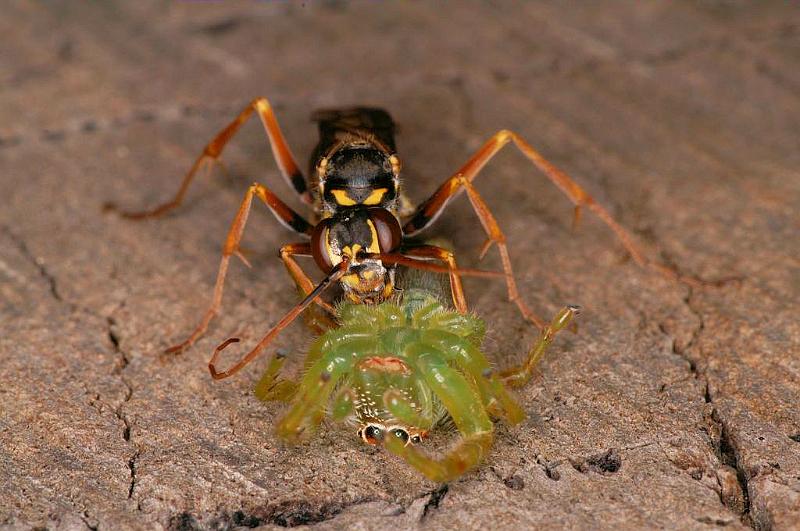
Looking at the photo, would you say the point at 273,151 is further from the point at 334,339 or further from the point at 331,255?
the point at 334,339

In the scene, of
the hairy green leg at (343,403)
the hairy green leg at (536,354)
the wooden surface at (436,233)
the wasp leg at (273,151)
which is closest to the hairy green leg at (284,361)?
the wooden surface at (436,233)

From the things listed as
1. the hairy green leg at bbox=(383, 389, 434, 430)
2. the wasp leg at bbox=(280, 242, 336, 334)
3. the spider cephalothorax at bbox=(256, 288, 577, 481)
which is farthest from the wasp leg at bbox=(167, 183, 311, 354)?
the hairy green leg at bbox=(383, 389, 434, 430)

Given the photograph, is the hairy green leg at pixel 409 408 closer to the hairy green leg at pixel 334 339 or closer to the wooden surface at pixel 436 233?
the wooden surface at pixel 436 233

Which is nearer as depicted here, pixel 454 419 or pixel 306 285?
pixel 454 419

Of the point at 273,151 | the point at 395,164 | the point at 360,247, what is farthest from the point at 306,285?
the point at 273,151

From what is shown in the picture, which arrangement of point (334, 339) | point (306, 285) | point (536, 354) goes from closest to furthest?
point (334, 339) → point (536, 354) → point (306, 285)

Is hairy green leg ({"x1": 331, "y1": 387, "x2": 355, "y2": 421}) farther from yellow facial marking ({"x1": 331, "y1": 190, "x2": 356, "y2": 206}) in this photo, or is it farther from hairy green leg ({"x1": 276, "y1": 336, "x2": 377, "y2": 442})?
yellow facial marking ({"x1": 331, "y1": 190, "x2": 356, "y2": 206})

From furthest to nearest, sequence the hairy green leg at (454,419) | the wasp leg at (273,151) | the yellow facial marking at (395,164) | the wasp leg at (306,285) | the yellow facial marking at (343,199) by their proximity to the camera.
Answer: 1. the wasp leg at (273,151)
2. the yellow facial marking at (395,164)
3. the yellow facial marking at (343,199)
4. the wasp leg at (306,285)
5. the hairy green leg at (454,419)
